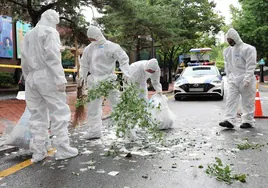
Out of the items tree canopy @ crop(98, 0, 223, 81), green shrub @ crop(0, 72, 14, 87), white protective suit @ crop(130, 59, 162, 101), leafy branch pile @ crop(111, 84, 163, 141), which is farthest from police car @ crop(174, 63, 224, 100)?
leafy branch pile @ crop(111, 84, 163, 141)

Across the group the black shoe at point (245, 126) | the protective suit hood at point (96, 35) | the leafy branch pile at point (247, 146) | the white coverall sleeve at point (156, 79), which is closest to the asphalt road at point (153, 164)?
the leafy branch pile at point (247, 146)

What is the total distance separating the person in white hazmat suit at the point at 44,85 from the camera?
4422 mm

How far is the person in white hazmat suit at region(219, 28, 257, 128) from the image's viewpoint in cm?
687

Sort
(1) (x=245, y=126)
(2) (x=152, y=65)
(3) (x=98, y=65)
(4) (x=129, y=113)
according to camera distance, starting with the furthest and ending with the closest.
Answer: (1) (x=245, y=126) → (2) (x=152, y=65) → (3) (x=98, y=65) → (4) (x=129, y=113)

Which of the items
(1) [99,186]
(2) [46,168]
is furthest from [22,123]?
(1) [99,186]

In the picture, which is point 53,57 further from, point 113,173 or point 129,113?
point 113,173

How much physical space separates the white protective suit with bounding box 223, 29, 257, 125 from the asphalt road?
81 centimetres

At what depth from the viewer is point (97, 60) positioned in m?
5.73

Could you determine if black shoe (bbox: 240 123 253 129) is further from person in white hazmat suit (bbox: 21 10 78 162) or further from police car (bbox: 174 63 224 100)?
police car (bbox: 174 63 224 100)

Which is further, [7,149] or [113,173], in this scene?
[7,149]

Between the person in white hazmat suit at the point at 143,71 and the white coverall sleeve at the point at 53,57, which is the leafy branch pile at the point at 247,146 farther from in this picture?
the white coverall sleeve at the point at 53,57

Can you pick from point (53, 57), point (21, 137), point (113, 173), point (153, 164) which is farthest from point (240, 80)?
point (21, 137)

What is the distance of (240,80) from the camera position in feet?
22.7

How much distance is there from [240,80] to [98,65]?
3012 millimetres
